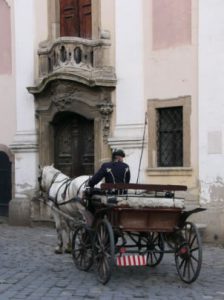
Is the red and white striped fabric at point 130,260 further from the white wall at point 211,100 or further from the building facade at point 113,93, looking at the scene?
the white wall at point 211,100

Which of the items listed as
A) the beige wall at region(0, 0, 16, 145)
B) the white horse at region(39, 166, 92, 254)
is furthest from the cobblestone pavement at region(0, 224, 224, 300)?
the beige wall at region(0, 0, 16, 145)

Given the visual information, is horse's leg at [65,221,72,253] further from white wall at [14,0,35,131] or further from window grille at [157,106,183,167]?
white wall at [14,0,35,131]

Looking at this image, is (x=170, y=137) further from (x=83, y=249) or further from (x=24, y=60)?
(x=83, y=249)

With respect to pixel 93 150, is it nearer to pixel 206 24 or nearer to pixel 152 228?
pixel 206 24

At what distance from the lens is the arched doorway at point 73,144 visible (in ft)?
50.8

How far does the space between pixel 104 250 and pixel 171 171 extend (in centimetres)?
557

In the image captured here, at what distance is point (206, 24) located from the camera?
12.9 metres

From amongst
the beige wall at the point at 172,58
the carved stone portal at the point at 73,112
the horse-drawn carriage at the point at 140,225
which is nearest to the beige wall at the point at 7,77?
the carved stone portal at the point at 73,112

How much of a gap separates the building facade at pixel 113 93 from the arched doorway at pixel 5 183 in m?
0.05

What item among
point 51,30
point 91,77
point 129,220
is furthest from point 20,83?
point 129,220

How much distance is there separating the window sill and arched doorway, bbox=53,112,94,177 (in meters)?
2.16

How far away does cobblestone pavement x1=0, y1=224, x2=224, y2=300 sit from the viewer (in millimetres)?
7609

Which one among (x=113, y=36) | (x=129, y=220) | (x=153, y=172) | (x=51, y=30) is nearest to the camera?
(x=129, y=220)

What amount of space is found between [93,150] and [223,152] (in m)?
3.88
